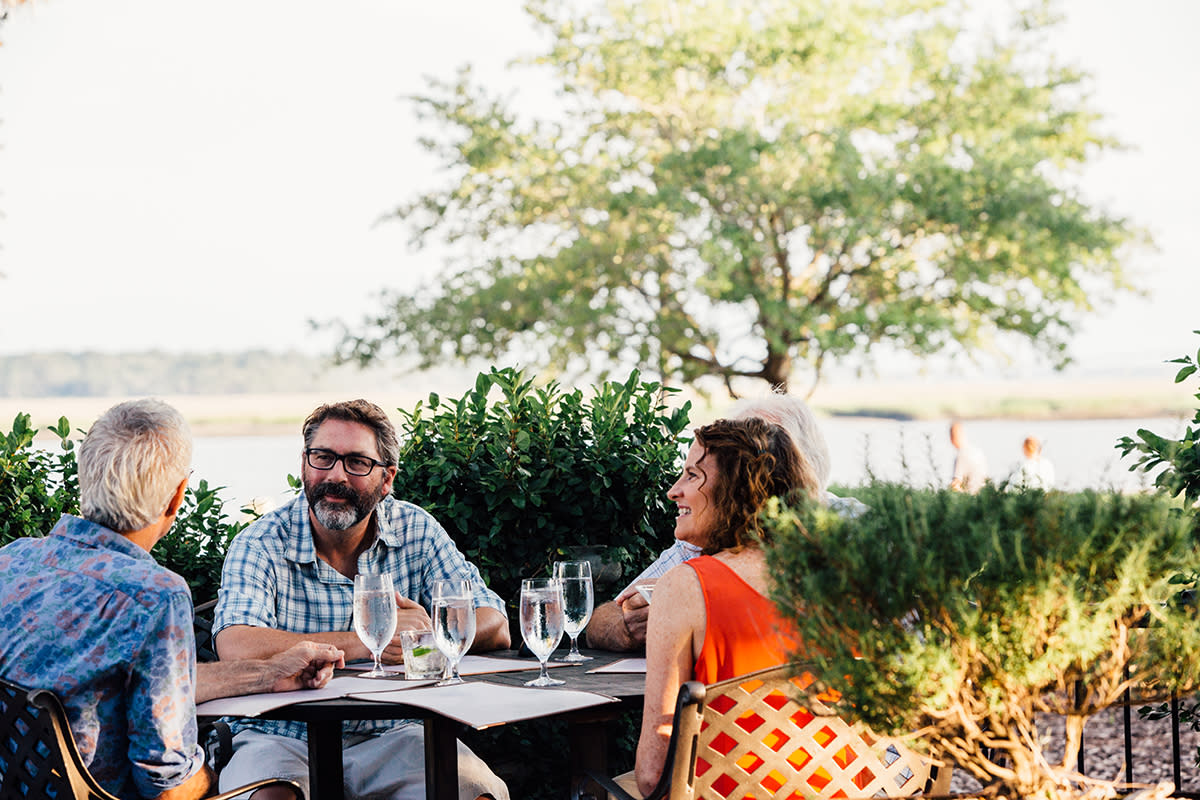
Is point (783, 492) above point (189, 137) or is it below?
below

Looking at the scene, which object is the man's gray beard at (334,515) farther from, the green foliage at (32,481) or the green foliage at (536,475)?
the green foliage at (32,481)

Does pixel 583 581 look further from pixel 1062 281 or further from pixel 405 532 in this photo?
pixel 1062 281

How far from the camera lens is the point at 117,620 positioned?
213 cm

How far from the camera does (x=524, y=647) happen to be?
132 inches

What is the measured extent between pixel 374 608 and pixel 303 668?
21cm

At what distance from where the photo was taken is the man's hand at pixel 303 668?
268cm

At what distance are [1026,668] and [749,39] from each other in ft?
51.4

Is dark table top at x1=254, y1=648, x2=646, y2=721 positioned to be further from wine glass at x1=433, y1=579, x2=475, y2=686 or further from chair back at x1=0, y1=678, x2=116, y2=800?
chair back at x1=0, y1=678, x2=116, y2=800

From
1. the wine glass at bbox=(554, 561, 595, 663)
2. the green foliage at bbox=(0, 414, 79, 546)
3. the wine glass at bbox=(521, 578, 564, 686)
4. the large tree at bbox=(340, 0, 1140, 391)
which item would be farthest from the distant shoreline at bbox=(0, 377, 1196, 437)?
the wine glass at bbox=(521, 578, 564, 686)

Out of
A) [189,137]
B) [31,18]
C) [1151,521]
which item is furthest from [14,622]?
[189,137]

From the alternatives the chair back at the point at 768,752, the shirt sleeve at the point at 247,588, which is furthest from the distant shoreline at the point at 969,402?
the chair back at the point at 768,752

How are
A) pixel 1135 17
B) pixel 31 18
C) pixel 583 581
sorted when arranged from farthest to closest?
1. pixel 1135 17
2. pixel 31 18
3. pixel 583 581

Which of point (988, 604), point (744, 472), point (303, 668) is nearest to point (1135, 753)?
point (744, 472)

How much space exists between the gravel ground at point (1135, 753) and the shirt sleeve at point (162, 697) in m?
4.17
